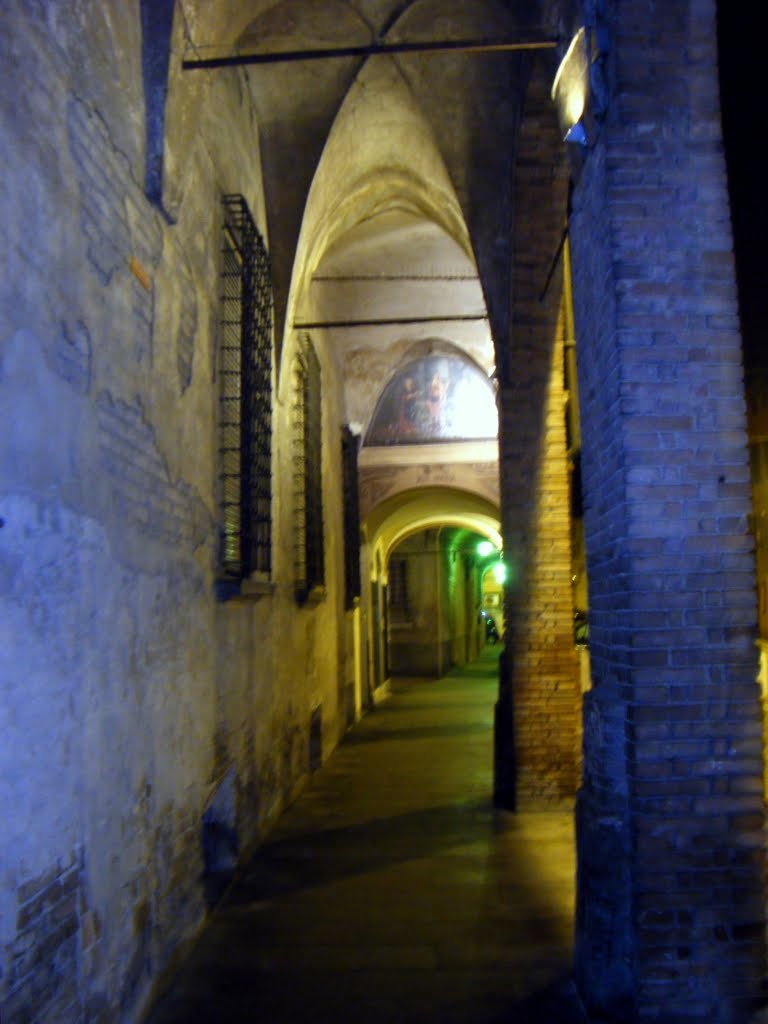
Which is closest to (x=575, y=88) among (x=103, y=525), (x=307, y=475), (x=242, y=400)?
(x=103, y=525)

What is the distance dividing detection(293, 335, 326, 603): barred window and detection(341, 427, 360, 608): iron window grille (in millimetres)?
2915

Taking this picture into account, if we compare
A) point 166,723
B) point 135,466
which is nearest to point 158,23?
point 135,466

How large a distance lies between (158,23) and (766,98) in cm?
377

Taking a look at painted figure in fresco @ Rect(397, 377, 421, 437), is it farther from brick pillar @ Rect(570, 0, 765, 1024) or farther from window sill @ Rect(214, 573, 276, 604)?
brick pillar @ Rect(570, 0, 765, 1024)

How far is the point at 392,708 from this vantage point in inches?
648

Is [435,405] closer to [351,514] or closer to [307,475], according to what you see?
[351,514]

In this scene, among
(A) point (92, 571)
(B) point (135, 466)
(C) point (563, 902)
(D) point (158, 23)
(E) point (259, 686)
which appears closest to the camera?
(A) point (92, 571)

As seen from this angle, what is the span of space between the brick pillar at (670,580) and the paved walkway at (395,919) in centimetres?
67

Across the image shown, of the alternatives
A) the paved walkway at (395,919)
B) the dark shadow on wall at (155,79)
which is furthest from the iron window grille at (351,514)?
the dark shadow on wall at (155,79)

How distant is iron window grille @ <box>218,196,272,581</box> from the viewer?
20.3 feet

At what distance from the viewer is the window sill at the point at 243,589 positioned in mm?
5719

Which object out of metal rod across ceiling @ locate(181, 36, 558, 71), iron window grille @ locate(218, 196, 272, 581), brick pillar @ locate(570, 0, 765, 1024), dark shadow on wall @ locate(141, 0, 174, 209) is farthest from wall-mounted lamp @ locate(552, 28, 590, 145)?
iron window grille @ locate(218, 196, 272, 581)

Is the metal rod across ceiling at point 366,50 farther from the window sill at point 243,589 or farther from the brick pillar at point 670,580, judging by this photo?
the window sill at point 243,589

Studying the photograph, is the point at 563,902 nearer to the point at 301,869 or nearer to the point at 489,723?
the point at 301,869
